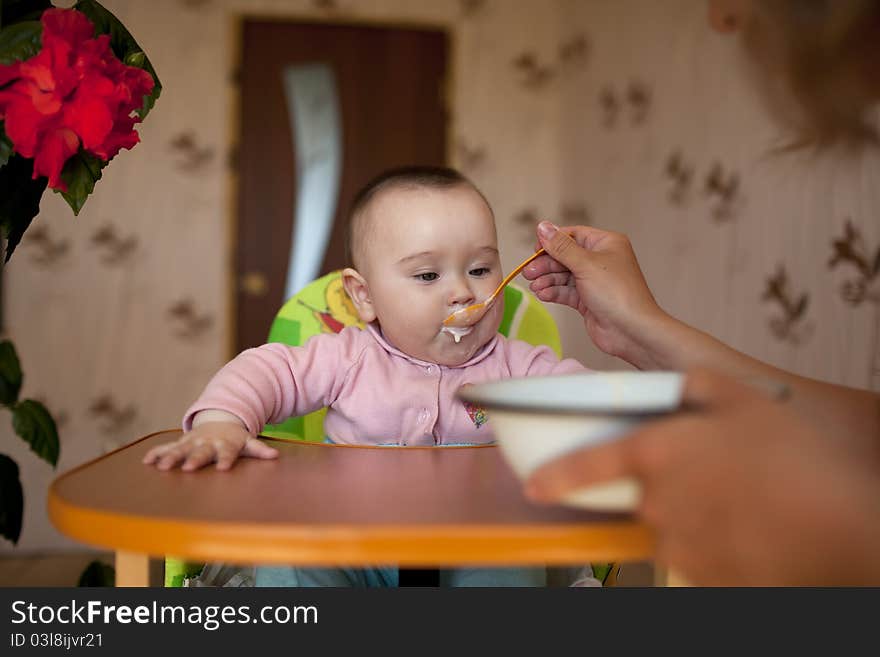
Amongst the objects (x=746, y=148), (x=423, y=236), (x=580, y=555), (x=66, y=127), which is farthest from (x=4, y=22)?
(x=746, y=148)

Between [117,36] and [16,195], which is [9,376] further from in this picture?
[117,36]

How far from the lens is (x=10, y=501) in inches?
50.4

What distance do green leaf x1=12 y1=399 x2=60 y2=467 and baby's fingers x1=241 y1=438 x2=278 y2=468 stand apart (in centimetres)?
61

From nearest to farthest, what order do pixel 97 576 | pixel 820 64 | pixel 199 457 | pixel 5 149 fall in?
pixel 199 457 → pixel 5 149 → pixel 97 576 → pixel 820 64

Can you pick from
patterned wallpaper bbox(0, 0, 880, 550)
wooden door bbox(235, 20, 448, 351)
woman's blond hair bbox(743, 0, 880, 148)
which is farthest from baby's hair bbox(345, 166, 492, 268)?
wooden door bbox(235, 20, 448, 351)

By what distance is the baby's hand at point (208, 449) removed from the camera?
33.0 inches

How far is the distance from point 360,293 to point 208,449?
558mm

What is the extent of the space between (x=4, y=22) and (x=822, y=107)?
1743 millimetres

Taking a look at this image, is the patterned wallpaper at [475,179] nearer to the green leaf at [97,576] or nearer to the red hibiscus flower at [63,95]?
the green leaf at [97,576]

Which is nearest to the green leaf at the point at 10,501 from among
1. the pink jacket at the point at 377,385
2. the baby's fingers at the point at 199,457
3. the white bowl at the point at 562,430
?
the pink jacket at the point at 377,385

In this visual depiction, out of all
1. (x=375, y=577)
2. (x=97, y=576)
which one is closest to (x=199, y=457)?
(x=375, y=577)

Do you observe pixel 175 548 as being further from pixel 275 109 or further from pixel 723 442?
pixel 275 109

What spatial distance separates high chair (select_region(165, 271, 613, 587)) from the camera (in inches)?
56.0

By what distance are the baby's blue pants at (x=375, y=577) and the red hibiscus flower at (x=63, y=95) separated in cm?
52
